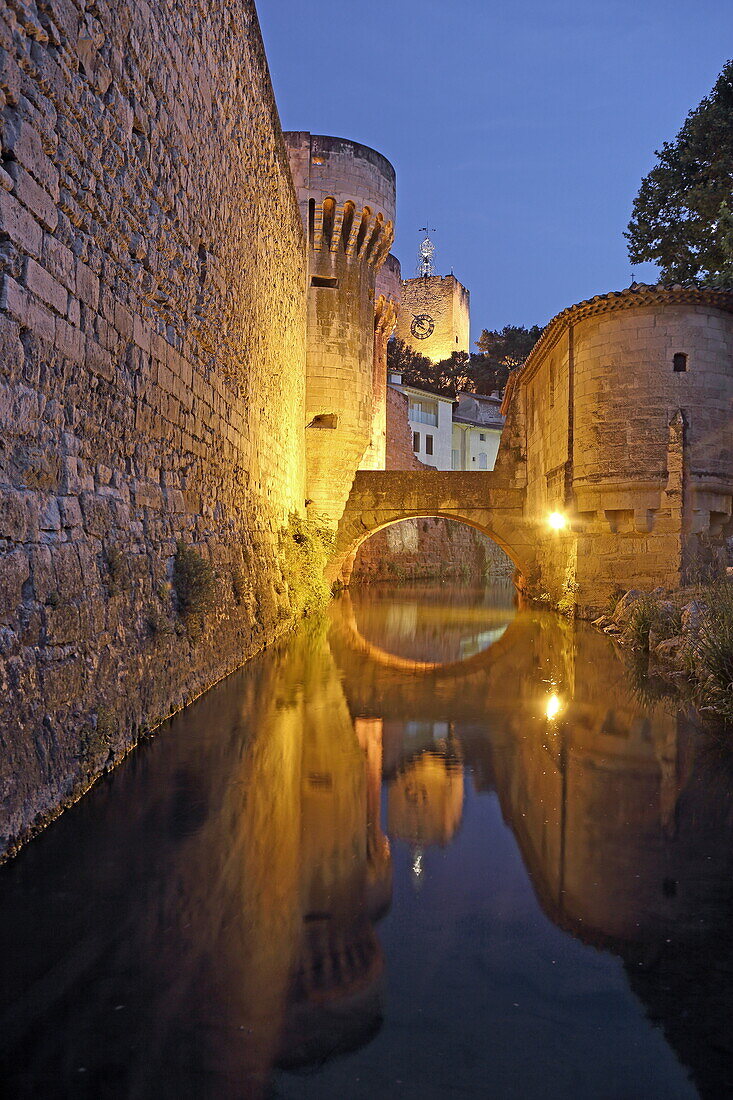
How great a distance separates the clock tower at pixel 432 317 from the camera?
5369 centimetres

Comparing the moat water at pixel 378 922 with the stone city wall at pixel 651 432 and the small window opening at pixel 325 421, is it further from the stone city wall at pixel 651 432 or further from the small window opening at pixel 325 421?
the small window opening at pixel 325 421

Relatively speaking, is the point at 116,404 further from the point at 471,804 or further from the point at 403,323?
the point at 403,323

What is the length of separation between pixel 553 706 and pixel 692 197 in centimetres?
1298

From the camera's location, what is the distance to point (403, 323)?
54156 mm

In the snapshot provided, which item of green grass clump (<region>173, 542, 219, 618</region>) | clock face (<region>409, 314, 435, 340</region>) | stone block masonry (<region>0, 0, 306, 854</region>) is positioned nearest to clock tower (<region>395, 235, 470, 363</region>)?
clock face (<region>409, 314, 435, 340</region>)

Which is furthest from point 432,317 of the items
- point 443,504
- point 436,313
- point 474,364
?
point 443,504

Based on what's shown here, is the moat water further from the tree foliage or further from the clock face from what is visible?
the clock face

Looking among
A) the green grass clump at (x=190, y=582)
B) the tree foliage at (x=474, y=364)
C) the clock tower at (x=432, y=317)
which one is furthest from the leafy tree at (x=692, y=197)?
the clock tower at (x=432, y=317)

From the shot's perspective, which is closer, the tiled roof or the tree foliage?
the tiled roof

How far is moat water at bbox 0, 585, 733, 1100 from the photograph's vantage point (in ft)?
6.56

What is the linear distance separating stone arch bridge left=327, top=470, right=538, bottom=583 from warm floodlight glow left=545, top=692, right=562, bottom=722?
452 inches

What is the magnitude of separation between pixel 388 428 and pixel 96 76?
28776 mm

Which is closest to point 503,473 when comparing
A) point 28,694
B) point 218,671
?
point 218,671

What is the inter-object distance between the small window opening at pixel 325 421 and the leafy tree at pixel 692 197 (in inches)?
297
